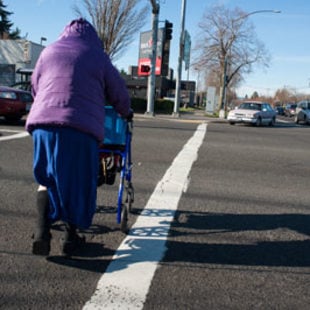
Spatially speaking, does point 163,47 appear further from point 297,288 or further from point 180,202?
Result: point 297,288

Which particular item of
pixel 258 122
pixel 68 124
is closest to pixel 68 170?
pixel 68 124

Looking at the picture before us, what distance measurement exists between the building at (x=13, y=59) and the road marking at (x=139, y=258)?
29.6m

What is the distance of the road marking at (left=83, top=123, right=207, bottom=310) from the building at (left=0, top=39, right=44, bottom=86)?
29.6m

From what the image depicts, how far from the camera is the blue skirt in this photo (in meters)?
3.01

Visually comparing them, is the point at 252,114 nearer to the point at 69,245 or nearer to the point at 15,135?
the point at 15,135

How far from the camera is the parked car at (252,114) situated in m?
21.3

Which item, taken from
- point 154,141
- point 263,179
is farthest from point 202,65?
point 263,179

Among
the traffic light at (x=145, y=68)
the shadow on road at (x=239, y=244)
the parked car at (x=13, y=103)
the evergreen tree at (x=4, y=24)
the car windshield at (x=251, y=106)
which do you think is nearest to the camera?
the shadow on road at (x=239, y=244)

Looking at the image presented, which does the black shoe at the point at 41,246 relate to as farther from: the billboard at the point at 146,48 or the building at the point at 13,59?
the building at the point at 13,59

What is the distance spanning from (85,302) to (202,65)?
137 feet

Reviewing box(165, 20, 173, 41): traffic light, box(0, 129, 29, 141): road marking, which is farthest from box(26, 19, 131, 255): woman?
box(165, 20, 173, 41): traffic light

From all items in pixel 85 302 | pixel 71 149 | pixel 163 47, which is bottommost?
pixel 85 302

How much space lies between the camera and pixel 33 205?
4.71 metres

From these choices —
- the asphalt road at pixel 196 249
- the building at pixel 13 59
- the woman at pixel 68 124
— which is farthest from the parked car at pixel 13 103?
the building at pixel 13 59
